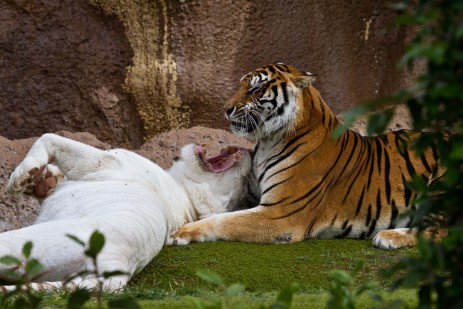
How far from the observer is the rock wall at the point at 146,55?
830cm

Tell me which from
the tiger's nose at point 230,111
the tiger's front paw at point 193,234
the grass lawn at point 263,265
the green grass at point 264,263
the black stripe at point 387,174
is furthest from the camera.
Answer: the black stripe at point 387,174

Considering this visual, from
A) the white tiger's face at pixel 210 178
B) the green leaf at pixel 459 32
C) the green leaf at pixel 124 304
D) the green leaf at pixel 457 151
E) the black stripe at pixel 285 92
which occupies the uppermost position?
the green leaf at pixel 459 32


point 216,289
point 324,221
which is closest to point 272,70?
point 324,221

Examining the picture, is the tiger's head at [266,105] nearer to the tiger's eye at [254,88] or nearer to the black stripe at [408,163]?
the tiger's eye at [254,88]

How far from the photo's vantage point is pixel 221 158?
7.05 metres

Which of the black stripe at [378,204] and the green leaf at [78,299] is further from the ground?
the green leaf at [78,299]

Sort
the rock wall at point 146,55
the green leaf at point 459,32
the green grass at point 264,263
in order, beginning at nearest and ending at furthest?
1. the green leaf at point 459,32
2. the green grass at point 264,263
3. the rock wall at point 146,55

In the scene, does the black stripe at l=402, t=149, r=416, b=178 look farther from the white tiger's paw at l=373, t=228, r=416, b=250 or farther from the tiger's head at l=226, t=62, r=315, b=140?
the tiger's head at l=226, t=62, r=315, b=140

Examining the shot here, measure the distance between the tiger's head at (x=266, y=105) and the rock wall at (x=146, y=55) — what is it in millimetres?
1563

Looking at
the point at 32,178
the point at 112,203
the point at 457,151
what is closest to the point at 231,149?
the point at 32,178

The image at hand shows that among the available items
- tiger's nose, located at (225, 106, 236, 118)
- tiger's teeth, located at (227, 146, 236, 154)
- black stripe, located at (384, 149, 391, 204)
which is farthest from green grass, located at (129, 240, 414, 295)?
tiger's nose, located at (225, 106, 236, 118)

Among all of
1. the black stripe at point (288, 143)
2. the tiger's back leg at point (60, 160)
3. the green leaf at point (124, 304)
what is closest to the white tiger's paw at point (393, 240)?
the black stripe at point (288, 143)

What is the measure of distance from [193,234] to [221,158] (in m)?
0.78

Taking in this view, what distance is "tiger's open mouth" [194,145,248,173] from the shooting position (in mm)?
6922
